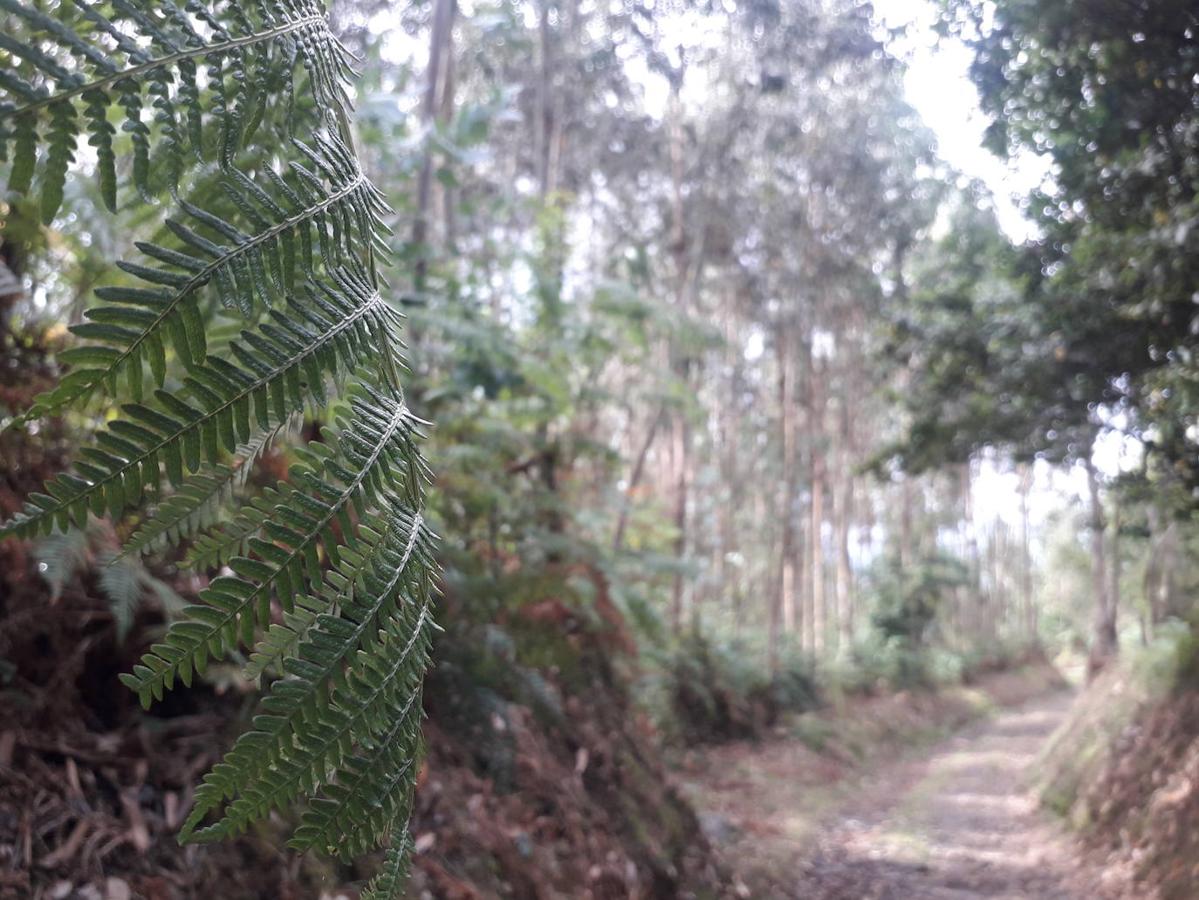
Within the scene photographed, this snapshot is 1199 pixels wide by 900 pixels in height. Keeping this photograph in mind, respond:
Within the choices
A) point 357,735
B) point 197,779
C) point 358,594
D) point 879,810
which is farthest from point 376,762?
point 879,810

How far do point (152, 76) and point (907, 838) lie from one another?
10.2 m

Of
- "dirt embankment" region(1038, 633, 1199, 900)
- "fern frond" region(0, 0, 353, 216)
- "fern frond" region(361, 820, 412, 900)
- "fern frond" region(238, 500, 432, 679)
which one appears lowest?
"dirt embankment" region(1038, 633, 1199, 900)

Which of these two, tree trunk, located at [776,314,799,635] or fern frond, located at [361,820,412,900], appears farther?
tree trunk, located at [776,314,799,635]

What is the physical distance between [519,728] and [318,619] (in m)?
3.94

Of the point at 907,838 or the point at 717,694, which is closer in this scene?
the point at 907,838

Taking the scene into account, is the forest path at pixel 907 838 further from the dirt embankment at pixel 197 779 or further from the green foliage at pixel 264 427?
the green foliage at pixel 264 427

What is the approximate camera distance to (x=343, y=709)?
995mm

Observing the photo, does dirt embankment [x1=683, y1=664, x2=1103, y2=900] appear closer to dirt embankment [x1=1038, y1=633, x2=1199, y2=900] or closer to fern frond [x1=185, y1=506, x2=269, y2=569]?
dirt embankment [x1=1038, y1=633, x2=1199, y2=900]

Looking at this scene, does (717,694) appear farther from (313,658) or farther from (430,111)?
(313,658)

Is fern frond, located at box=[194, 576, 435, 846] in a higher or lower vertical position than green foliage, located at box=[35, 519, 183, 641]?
lower

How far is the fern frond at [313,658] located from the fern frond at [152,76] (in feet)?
1.56

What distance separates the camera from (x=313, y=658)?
3.20 feet

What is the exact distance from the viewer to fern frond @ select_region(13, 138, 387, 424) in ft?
3.06

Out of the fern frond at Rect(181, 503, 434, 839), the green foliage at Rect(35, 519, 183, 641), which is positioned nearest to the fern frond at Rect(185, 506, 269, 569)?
the fern frond at Rect(181, 503, 434, 839)
